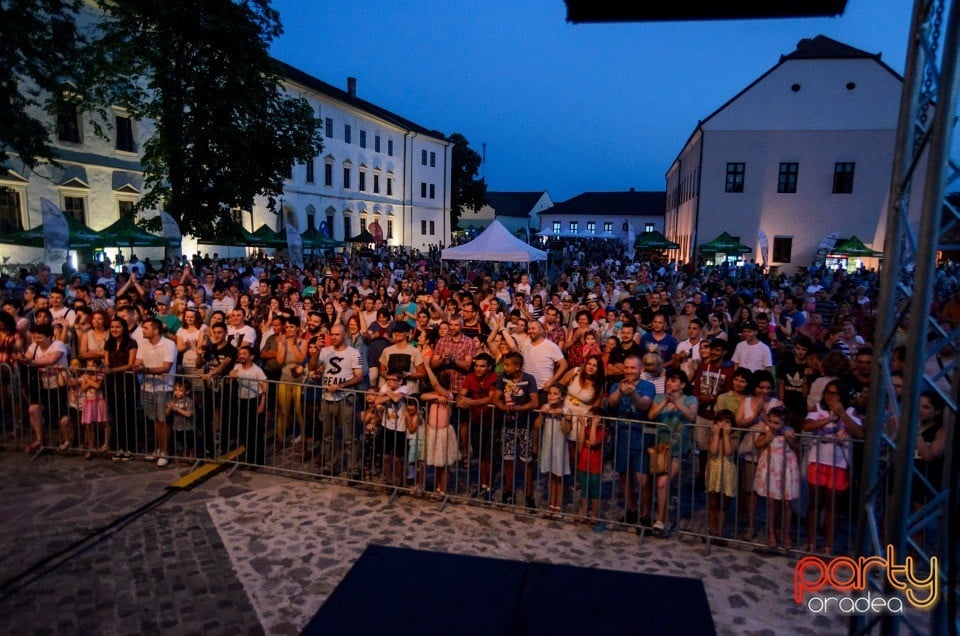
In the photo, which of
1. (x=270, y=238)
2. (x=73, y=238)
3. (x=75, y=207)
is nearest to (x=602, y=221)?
(x=270, y=238)

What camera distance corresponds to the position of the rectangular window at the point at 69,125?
80.6 ft

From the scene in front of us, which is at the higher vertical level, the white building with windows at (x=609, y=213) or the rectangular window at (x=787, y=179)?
the white building with windows at (x=609, y=213)

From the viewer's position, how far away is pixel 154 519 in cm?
595

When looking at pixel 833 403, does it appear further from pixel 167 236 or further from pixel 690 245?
pixel 690 245

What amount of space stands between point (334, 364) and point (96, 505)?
276 centimetres

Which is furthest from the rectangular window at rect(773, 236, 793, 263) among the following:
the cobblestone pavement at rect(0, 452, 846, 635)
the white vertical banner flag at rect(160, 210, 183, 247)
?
the cobblestone pavement at rect(0, 452, 846, 635)

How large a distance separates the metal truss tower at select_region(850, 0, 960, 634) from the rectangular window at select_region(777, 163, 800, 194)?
33506mm

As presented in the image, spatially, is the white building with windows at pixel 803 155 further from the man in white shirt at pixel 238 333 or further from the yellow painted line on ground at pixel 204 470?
the yellow painted line on ground at pixel 204 470

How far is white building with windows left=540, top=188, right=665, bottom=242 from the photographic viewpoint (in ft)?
258

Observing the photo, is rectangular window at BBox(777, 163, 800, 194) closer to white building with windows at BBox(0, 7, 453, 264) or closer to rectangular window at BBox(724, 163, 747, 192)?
rectangular window at BBox(724, 163, 747, 192)

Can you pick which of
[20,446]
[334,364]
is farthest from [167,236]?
[334,364]

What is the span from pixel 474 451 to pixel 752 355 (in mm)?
3893

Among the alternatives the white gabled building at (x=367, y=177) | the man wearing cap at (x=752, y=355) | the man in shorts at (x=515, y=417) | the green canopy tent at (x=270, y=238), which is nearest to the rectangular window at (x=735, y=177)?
the white gabled building at (x=367, y=177)

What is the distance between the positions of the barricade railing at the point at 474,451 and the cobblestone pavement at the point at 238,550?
0.31 m
